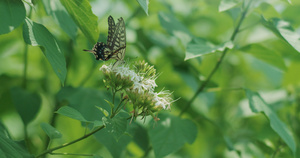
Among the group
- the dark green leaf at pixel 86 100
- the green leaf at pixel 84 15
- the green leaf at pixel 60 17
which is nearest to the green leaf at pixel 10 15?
the green leaf at pixel 84 15

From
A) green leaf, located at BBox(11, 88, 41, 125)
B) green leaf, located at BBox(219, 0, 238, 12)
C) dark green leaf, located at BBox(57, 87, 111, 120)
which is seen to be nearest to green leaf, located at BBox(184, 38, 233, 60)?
green leaf, located at BBox(219, 0, 238, 12)

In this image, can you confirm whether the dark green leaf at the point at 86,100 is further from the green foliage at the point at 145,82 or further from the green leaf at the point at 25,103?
the green leaf at the point at 25,103

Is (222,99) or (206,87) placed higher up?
(206,87)

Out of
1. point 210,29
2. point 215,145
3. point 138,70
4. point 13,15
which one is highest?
point 13,15

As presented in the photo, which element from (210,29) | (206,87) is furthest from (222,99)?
(206,87)

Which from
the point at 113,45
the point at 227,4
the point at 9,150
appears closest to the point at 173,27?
the point at 227,4

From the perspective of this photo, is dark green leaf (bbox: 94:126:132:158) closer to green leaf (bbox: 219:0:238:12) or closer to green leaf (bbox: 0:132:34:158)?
green leaf (bbox: 0:132:34:158)

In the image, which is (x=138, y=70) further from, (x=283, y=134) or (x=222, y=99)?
(x=222, y=99)
